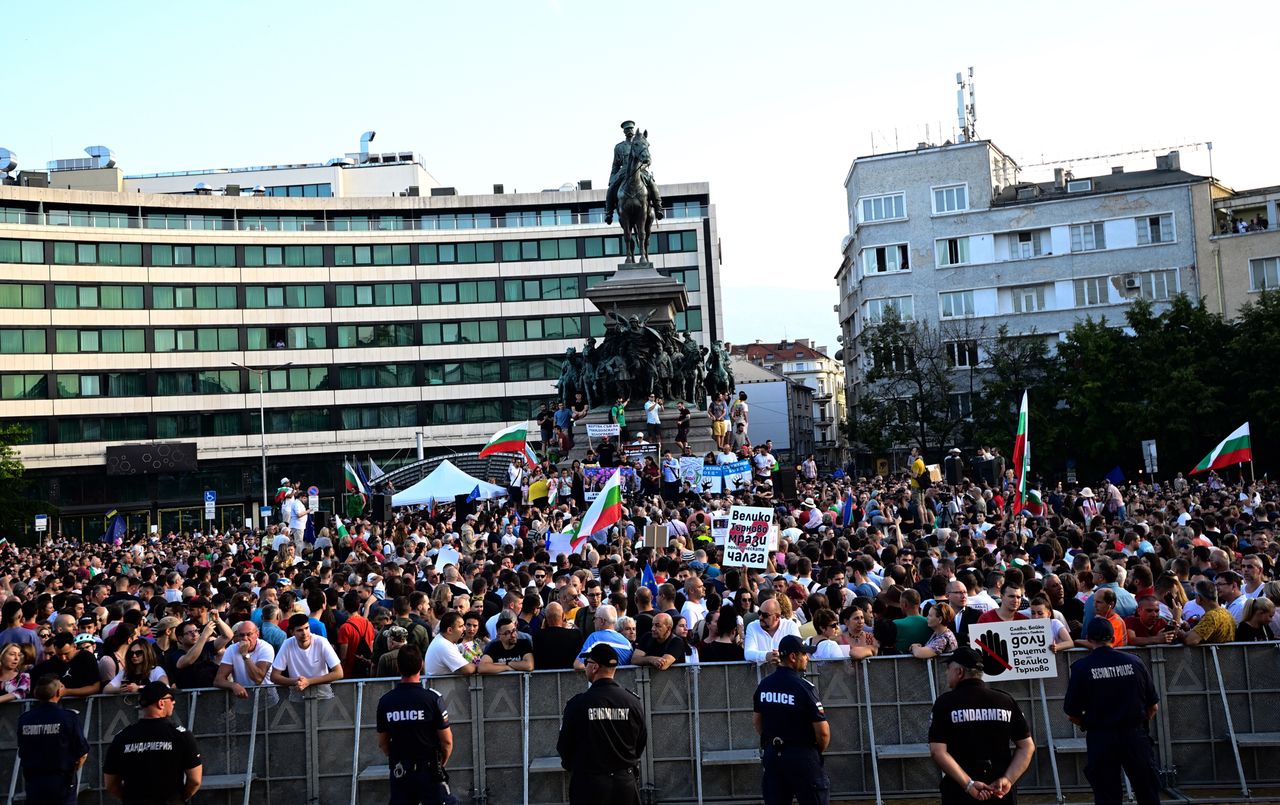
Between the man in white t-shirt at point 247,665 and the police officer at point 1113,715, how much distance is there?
21.0 feet

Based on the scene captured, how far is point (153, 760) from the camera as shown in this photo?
828 cm

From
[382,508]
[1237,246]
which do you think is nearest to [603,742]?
[382,508]

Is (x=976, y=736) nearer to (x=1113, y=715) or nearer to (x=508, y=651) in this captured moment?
(x=1113, y=715)

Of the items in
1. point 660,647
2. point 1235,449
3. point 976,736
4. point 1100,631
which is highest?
point 1235,449

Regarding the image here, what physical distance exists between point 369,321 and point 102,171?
21.3 meters

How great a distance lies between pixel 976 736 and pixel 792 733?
4.36 feet

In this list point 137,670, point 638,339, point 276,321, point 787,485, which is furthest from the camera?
point 276,321

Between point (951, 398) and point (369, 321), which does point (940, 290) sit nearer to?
point (951, 398)

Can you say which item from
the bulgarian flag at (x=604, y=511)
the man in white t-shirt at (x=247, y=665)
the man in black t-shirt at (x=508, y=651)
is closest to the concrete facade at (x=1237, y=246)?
the bulgarian flag at (x=604, y=511)

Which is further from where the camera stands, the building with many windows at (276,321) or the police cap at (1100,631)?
the building with many windows at (276,321)

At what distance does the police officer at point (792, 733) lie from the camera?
8.69 metres

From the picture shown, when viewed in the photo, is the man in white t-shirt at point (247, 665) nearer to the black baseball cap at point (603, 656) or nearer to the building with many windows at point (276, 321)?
the black baseball cap at point (603, 656)

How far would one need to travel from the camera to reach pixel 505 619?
11625 mm

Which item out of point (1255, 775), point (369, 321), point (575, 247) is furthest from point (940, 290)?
point (1255, 775)
